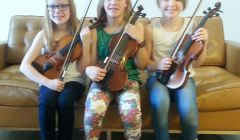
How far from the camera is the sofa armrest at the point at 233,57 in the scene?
1.90m

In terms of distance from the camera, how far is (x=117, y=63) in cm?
147

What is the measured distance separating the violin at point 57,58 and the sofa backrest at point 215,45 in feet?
3.08

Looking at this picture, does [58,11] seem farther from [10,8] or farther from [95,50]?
[10,8]

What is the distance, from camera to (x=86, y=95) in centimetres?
160

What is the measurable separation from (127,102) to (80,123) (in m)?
0.36

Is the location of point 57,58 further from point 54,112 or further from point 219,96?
point 219,96

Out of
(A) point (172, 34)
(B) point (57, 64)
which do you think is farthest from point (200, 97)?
(B) point (57, 64)

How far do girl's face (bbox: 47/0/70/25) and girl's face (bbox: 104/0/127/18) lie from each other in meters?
0.21

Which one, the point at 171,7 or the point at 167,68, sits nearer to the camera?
the point at 167,68

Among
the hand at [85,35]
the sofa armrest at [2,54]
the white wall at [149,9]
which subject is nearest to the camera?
the hand at [85,35]

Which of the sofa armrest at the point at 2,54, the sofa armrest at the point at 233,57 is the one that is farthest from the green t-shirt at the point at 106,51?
the sofa armrest at the point at 2,54

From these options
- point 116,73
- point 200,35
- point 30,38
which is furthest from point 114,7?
point 30,38

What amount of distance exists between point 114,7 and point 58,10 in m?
0.30

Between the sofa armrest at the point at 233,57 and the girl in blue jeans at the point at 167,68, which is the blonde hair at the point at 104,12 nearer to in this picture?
the girl in blue jeans at the point at 167,68
